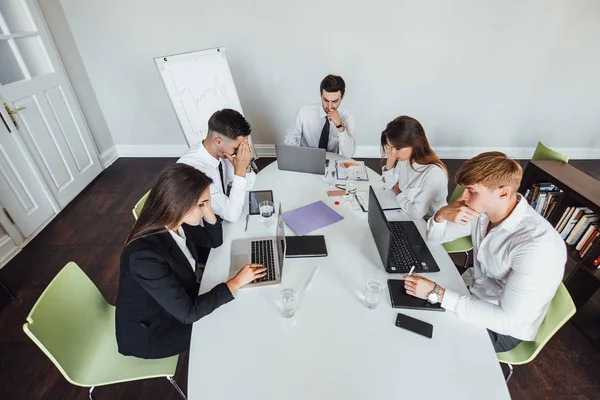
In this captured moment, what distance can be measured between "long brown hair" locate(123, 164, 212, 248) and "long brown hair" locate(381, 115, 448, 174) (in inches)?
47.4

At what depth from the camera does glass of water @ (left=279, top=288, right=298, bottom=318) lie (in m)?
1.20

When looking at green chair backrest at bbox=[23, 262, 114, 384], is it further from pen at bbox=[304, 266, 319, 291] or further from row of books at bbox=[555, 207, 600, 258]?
row of books at bbox=[555, 207, 600, 258]

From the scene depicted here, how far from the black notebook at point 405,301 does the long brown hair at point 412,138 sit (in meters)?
0.88

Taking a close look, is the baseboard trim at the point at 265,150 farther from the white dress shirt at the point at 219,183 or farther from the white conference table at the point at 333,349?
the white conference table at the point at 333,349

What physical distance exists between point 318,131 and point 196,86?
121 centimetres

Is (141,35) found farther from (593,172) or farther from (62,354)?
(593,172)

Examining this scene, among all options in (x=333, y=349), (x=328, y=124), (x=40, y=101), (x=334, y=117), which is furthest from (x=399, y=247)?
(x=40, y=101)

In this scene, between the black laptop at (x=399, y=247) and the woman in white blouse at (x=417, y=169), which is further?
the woman in white blouse at (x=417, y=169)

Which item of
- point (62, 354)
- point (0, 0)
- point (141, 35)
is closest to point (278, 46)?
point (141, 35)

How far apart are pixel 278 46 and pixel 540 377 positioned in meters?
3.59

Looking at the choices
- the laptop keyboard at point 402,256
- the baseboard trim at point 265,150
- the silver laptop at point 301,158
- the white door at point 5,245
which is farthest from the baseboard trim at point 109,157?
the laptop keyboard at point 402,256

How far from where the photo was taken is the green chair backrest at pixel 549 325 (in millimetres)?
1145

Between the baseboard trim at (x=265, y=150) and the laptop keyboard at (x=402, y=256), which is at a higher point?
the laptop keyboard at (x=402, y=256)

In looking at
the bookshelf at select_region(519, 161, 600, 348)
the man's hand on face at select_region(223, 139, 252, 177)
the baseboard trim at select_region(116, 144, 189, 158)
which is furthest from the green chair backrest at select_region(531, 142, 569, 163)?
the baseboard trim at select_region(116, 144, 189, 158)
